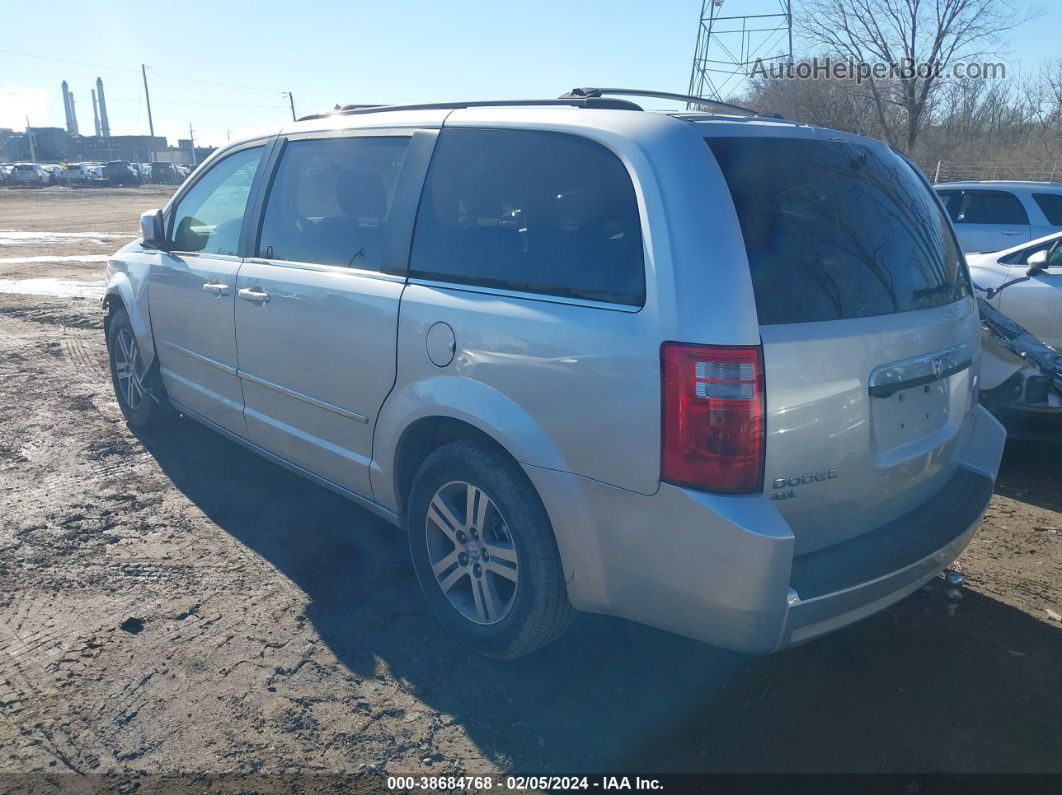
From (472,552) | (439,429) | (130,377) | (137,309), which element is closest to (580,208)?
(439,429)

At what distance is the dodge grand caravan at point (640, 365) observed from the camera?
245 cm

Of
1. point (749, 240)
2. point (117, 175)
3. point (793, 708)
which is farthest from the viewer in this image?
point (117, 175)

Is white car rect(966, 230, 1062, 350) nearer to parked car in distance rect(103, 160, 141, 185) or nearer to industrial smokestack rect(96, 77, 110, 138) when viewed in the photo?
parked car in distance rect(103, 160, 141, 185)

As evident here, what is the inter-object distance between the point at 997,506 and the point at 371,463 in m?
3.54

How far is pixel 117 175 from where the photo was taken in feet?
192

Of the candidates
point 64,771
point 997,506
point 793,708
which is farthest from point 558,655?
point 997,506

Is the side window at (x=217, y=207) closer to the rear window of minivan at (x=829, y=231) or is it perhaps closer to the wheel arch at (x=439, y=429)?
the wheel arch at (x=439, y=429)

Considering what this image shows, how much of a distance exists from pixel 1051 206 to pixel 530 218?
9.74 meters

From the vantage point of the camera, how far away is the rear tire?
5.61m

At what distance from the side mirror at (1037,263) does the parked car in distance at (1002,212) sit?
4.27 meters

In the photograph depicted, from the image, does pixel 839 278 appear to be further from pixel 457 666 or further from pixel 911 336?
pixel 457 666

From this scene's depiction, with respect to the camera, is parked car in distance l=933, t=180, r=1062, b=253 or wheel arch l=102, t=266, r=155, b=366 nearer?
wheel arch l=102, t=266, r=155, b=366

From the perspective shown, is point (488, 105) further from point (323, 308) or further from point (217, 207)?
point (217, 207)

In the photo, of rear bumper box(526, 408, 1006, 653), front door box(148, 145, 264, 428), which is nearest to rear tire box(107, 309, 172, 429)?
front door box(148, 145, 264, 428)
